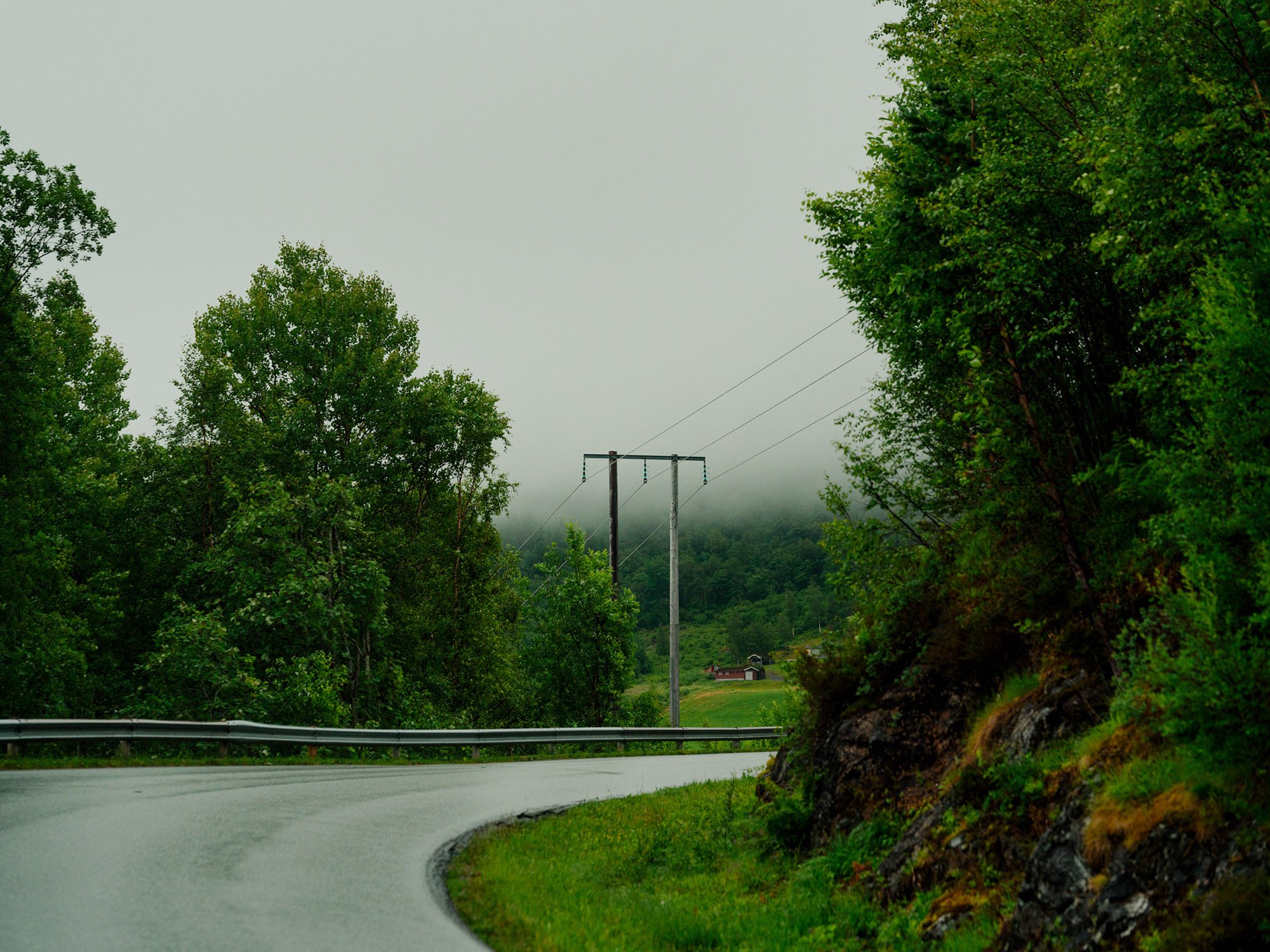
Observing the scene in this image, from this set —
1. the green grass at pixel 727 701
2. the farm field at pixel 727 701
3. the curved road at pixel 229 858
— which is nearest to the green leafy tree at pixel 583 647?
the curved road at pixel 229 858

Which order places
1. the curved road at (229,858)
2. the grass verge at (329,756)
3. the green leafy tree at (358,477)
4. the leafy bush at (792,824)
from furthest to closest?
the green leafy tree at (358,477), the grass verge at (329,756), the leafy bush at (792,824), the curved road at (229,858)

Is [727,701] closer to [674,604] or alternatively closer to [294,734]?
[674,604]

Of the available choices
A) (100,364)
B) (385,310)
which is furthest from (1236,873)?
(100,364)

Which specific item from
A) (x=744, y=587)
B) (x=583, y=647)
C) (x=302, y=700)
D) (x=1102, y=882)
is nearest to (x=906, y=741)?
(x=1102, y=882)

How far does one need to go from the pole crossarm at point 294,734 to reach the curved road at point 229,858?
6.88 feet

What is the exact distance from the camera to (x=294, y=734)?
18000 millimetres

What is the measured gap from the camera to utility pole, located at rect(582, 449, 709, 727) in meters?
29.0

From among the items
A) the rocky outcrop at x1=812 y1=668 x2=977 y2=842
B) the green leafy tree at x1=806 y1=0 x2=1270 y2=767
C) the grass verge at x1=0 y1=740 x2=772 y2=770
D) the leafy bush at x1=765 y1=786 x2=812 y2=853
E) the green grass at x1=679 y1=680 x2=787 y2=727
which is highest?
the green leafy tree at x1=806 y1=0 x2=1270 y2=767

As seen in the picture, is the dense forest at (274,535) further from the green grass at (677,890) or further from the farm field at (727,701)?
the farm field at (727,701)

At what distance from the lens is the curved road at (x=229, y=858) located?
5855 mm

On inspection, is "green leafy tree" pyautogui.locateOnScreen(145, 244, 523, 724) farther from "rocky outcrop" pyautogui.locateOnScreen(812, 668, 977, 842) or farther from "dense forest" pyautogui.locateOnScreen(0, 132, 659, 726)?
"rocky outcrop" pyautogui.locateOnScreen(812, 668, 977, 842)

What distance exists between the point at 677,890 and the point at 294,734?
12004mm

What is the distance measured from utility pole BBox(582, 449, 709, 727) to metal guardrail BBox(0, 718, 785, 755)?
258 cm

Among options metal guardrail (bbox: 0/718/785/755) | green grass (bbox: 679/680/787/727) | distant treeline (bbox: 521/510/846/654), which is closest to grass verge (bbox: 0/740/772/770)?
metal guardrail (bbox: 0/718/785/755)
